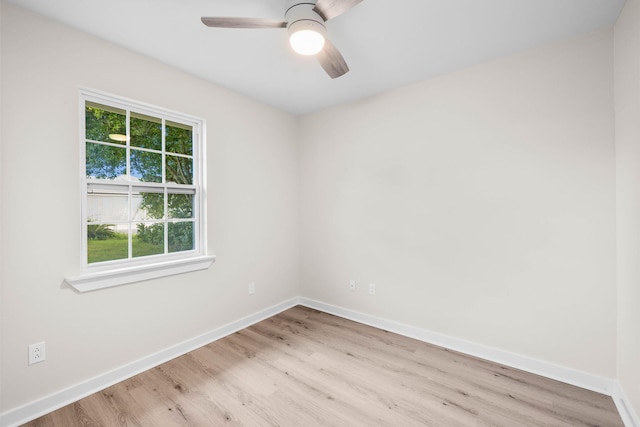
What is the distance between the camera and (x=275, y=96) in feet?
10.2

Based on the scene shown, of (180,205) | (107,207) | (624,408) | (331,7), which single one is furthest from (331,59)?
(624,408)

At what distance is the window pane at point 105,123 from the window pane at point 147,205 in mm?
448

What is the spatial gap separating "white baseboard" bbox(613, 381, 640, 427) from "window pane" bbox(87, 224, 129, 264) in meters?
3.51

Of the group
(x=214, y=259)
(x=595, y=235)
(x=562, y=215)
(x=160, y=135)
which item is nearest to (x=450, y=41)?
(x=562, y=215)

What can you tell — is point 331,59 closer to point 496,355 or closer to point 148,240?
point 148,240

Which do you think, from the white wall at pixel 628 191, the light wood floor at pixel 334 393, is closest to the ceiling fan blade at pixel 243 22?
the white wall at pixel 628 191

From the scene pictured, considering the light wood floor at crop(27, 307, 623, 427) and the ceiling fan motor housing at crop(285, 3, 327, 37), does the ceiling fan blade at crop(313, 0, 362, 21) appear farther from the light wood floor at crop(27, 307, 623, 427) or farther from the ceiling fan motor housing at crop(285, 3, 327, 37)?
the light wood floor at crop(27, 307, 623, 427)

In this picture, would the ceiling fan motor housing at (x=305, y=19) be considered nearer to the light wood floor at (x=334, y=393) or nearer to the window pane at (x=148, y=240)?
the window pane at (x=148, y=240)

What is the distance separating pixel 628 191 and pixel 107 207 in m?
3.53

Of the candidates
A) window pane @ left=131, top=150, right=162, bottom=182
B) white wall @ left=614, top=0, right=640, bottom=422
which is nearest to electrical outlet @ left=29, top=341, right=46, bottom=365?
window pane @ left=131, top=150, right=162, bottom=182

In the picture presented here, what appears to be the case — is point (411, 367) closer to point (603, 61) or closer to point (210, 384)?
point (210, 384)

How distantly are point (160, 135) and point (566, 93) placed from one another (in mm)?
3239

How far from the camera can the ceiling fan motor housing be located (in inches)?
63.4

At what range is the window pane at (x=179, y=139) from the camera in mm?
2541
